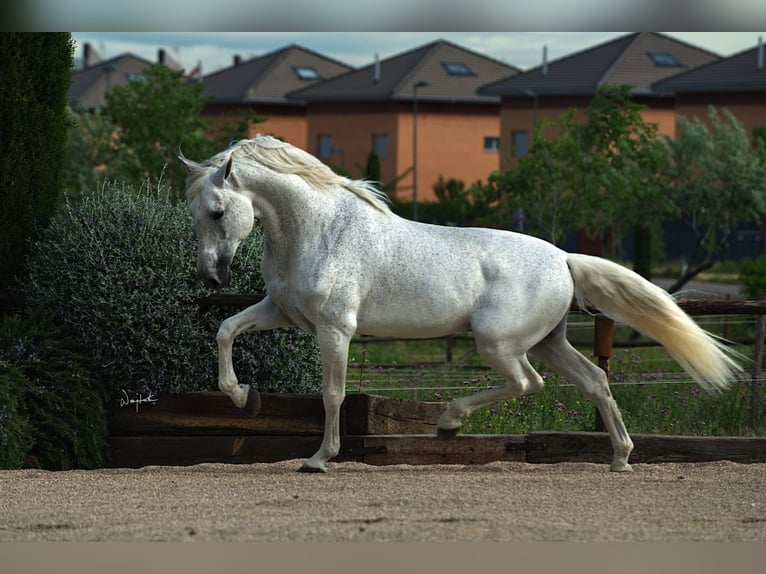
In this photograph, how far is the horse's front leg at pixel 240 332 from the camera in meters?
7.93

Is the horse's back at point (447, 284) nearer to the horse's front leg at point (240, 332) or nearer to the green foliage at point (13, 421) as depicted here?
the horse's front leg at point (240, 332)

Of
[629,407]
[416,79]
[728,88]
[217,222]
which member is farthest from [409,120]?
Answer: [217,222]

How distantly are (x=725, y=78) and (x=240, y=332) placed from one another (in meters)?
48.4

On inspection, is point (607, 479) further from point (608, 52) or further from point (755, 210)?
point (608, 52)

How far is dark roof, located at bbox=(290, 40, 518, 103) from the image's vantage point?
64250mm

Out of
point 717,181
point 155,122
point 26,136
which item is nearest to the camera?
point 26,136

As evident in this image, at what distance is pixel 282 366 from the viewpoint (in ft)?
30.2

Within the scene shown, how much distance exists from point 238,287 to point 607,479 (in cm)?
285

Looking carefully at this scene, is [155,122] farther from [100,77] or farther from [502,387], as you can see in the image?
[100,77]

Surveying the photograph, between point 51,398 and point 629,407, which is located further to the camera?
point 629,407

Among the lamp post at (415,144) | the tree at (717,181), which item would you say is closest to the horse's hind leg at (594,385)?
the tree at (717,181)

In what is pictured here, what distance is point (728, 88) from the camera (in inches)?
2083

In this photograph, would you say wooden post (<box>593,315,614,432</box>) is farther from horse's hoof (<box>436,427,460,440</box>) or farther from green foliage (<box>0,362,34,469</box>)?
green foliage (<box>0,362,34,469</box>)

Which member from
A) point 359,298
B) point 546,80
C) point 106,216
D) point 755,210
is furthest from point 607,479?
point 546,80
